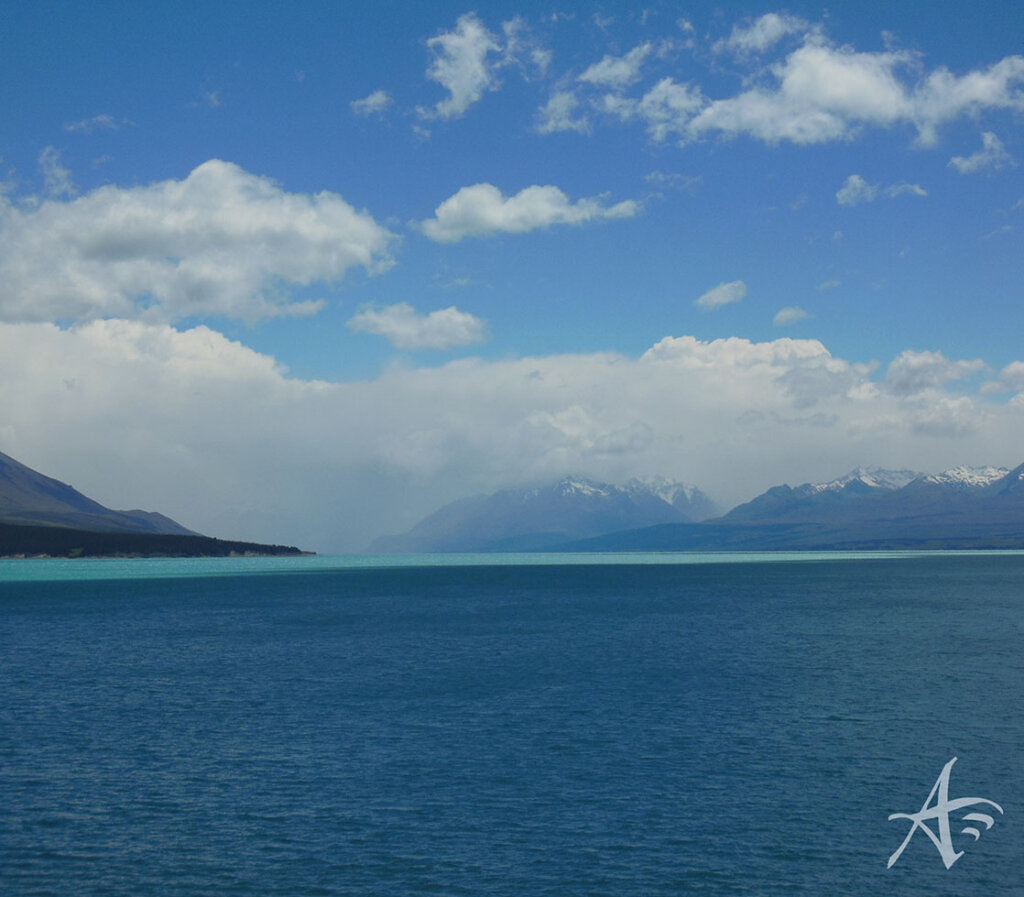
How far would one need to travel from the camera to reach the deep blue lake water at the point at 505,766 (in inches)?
1143

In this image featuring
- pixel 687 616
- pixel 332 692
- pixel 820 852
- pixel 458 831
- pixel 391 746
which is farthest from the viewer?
pixel 687 616

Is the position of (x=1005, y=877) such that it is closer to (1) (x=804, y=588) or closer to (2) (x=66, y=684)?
(2) (x=66, y=684)

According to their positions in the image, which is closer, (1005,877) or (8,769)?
(1005,877)

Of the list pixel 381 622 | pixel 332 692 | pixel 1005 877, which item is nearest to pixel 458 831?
pixel 1005 877

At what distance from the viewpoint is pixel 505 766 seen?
41.3 metres

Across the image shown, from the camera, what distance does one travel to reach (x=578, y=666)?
74188mm

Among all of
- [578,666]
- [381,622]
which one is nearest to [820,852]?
[578,666]

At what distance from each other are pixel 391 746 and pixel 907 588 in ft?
567

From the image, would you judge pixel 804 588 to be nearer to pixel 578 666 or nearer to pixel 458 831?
pixel 578 666

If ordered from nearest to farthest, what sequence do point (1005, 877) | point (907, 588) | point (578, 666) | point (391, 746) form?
point (1005, 877), point (391, 746), point (578, 666), point (907, 588)

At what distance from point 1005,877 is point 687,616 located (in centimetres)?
9842

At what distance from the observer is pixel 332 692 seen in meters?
61.3

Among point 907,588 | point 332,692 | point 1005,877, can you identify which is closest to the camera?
point 1005,877

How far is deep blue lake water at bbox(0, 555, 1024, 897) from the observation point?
2903 centimetres
